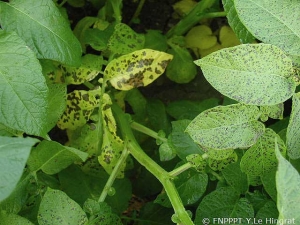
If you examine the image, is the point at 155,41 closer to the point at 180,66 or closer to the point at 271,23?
the point at 180,66

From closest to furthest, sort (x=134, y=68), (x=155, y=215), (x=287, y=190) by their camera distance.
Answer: (x=287, y=190) → (x=134, y=68) → (x=155, y=215)

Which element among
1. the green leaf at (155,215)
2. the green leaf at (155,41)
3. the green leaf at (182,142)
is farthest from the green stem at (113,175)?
the green leaf at (155,41)

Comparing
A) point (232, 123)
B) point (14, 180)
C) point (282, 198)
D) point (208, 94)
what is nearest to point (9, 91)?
point (14, 180)

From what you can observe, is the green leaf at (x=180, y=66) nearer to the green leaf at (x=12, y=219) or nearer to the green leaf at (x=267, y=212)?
the green leaf at (x=267, y=212)

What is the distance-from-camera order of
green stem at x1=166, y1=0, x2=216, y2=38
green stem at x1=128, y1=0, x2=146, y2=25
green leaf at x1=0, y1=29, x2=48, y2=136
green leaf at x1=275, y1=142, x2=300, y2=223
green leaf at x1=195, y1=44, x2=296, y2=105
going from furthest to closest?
1. green stem at x1=128, y1=0, x2=146, y2=25
2. green stem at x1=166, y1=0, x2=216, y2=38
3. green leaf at x1=0, y1=29, x2=48, y2=136
4. green leaf at x1=195, y1=44, x2=296, y2=105
5. green leaf at x1=275, y1=142, x2=300, y2=223

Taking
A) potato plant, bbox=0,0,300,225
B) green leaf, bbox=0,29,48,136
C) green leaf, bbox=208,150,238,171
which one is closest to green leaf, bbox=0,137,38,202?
potato plant, bbox=0,0,300,225

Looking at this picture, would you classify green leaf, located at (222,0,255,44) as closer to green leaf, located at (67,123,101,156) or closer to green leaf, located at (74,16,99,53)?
green leaf, located at (67,123,101,156)

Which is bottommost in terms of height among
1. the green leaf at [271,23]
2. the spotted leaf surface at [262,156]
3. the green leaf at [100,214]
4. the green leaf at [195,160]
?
the green leaf at [100,214]

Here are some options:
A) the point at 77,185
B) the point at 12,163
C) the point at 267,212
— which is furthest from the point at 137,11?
the point at 12,163
